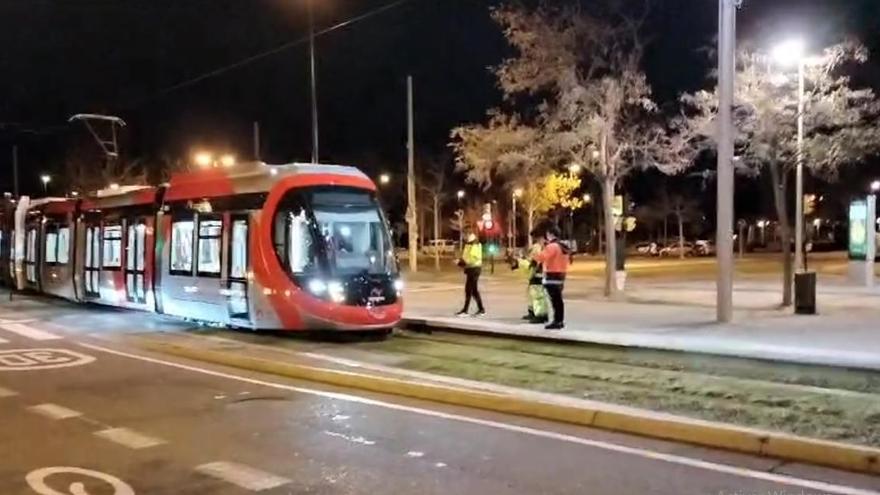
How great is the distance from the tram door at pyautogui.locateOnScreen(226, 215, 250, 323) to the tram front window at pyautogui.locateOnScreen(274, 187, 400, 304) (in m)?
0.98

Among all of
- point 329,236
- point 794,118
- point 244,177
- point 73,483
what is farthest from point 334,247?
point 794,118

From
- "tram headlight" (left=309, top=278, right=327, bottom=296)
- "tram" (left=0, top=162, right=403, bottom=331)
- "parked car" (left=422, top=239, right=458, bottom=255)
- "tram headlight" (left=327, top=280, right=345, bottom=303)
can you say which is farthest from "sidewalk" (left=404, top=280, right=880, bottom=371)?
"parked car" (left=422, top=239, right=458, bottom=255)

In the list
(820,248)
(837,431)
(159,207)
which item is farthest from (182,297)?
(820,248)

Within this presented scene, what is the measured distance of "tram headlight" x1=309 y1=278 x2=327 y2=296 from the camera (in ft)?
53.1

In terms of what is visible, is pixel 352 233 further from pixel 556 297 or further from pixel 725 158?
pixel 725 158

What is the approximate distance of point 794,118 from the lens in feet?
71.4

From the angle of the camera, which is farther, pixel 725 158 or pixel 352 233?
pixel 725 158

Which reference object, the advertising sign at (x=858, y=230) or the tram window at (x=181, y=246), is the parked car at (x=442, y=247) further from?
the tram window at (x=181, y=246)

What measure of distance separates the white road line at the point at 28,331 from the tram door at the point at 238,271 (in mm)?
3578

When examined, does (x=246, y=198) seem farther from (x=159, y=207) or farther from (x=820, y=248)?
(x=820, y=248)

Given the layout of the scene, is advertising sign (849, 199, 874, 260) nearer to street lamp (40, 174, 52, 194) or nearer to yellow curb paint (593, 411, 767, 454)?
yellow curb paint (593, 411, 767, 454)

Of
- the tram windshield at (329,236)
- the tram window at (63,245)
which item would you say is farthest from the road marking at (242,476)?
the tram window at (63,245)

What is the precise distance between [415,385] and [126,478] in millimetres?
4352

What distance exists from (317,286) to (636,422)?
7.96 metres
